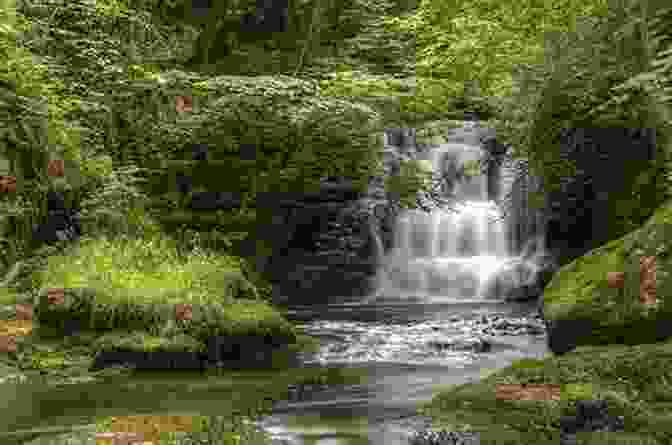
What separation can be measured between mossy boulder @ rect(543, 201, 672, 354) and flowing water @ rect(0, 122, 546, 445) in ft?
4.07

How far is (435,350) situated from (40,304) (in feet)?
18.1

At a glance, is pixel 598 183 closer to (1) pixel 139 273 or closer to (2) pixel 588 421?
(1) pixel 139 273

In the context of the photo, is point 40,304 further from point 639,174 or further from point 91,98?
point 639,174

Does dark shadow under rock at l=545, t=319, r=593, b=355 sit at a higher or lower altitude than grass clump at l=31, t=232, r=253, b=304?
lower

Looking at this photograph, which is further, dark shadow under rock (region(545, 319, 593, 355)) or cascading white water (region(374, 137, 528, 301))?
cascading white water (region(374, 137, 528, 301))

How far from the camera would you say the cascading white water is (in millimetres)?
18766

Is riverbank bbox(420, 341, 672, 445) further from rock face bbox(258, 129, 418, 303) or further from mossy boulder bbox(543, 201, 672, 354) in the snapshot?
rock face bbox(258, 129, 418, 303)

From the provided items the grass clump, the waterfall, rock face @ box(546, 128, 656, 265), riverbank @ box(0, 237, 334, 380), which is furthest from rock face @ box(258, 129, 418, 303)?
riverbank @ box(0, 237, 334, 380)

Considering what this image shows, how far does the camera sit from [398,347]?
426 inches

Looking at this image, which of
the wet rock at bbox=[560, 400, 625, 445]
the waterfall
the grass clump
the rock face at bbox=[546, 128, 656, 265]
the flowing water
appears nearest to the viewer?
the wet rock at bbox=[560, 400, 625, 445]

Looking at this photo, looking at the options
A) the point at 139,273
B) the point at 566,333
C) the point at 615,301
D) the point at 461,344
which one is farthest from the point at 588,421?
the point at 139,273

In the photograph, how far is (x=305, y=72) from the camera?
16891mm

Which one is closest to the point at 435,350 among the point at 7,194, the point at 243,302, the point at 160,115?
the point at 243,302

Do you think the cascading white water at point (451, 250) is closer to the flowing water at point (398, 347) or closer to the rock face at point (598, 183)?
the flowing water at point (398, 347)
